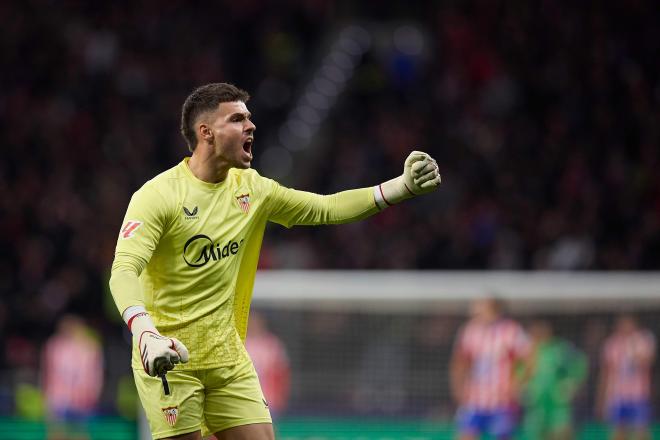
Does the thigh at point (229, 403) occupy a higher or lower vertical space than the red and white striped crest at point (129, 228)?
lower

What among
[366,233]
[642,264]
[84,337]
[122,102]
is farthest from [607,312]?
[122,102]

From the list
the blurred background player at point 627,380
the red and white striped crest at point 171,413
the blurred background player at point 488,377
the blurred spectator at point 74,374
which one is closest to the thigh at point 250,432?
the red and white striped crest at point 171,413

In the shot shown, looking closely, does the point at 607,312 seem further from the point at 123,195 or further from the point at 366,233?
the point at 123,195

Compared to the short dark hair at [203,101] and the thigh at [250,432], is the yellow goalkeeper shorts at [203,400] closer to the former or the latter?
the thigh at [250,432]

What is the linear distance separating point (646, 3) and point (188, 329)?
46.2ft

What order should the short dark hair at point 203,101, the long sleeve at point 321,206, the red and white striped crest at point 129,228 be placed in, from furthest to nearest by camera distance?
1. the long sleeve at point 321,206
2. the short dark hair at point 203,101
3. the red and white striped crest at point 129,228

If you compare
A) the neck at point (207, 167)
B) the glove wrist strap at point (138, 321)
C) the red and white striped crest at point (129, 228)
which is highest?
the neck at point (207, 167)

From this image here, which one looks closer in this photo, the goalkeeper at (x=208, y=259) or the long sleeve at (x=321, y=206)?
the goalkeeper at (x=208, y=259)

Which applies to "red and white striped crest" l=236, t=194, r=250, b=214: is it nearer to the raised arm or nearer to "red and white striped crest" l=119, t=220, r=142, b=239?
the raised arm

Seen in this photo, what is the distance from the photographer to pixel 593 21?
1788 cm

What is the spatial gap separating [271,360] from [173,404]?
7771 millimetres

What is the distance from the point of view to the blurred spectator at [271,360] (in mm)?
12766

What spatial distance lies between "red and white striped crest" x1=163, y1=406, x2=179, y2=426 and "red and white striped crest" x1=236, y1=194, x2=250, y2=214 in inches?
36.4

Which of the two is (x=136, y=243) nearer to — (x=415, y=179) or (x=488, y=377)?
(x=415, y=179)
